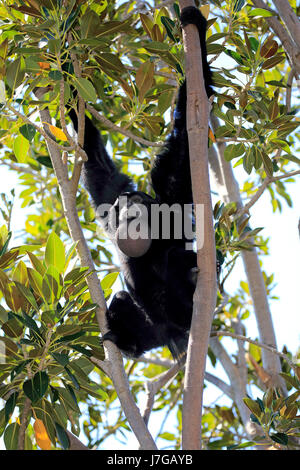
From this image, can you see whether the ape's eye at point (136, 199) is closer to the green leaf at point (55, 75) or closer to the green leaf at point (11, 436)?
the green leaf at point (55, 75)

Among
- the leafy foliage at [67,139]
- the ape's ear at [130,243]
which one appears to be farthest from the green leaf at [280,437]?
the ape's ear at [130,243]

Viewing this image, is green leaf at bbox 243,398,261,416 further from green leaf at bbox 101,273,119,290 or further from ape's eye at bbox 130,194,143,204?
ape's eye at bbox 130,194,143,204

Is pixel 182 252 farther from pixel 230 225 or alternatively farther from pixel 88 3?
pixel 88 3

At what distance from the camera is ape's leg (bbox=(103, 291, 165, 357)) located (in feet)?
13.6

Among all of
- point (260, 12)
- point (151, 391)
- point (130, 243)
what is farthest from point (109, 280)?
point (260, 12)

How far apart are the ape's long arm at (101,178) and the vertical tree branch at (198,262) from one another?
1.87m

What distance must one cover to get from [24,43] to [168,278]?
6.36 feet

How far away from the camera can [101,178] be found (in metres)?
4.82

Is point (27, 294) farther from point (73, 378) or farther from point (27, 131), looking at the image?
point (27, 131)

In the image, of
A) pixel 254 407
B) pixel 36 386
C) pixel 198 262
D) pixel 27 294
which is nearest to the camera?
pixel 198 262

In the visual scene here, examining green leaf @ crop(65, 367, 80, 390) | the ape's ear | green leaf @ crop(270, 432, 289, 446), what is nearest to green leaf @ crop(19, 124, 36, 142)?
the ape's ear

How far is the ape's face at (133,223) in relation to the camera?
383 cm

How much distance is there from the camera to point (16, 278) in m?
3.29

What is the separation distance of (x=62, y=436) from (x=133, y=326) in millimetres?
1247
